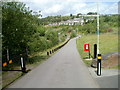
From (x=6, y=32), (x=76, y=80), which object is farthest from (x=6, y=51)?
(x=76, y=80)

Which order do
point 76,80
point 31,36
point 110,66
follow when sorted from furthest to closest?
point 31,36
point 110,66
point 76,80

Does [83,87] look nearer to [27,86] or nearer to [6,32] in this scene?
[27,86]

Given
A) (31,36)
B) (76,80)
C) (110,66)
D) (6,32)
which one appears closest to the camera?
(76,80)

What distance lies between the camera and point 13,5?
1204cm

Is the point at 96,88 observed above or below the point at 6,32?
below

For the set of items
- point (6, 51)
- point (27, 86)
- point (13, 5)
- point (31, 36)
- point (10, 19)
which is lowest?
point (27, 86)

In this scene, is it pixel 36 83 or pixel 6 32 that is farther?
pixel 6 32

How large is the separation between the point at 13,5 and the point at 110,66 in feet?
26.2

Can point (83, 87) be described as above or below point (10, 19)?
below

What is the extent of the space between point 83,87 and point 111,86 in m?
1.02

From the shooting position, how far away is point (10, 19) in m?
11.4

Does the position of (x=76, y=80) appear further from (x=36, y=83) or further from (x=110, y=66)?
(x=110, y=66)

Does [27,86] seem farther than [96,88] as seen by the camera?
Yes

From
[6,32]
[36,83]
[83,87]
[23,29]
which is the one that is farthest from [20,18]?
[83,87]
